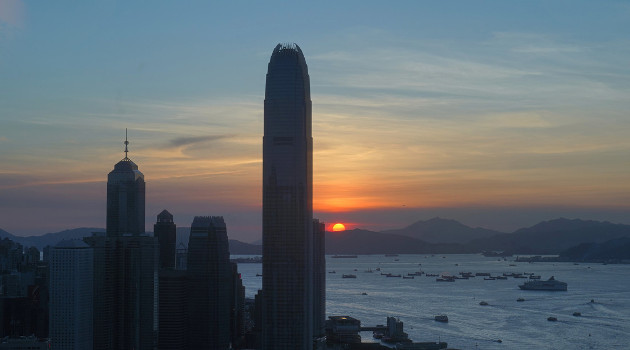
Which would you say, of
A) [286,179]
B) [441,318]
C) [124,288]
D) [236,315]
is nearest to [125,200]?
[124,288]

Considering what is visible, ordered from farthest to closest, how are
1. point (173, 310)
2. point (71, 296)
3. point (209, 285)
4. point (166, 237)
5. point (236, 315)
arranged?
1. point (166, 237)
2. point (236, 315)
3. point (209, 285)
4. point (173, 310)
5. point (71, 296)

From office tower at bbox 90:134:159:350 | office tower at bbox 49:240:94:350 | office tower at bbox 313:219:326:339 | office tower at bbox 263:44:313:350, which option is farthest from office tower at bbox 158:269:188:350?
office tower at bbox 263:44:313:350

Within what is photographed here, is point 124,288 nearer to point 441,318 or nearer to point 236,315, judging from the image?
point 236,315

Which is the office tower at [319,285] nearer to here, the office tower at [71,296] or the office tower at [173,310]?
the office tower at [173,310]

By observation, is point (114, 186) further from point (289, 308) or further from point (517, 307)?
point (517, 307)

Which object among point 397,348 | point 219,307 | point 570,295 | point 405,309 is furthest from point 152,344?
point 570,295

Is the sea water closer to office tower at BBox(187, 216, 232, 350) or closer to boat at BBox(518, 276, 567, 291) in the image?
boat at BBox(518, 276, 567, 291)
